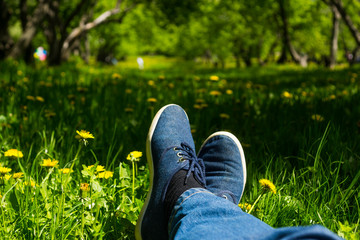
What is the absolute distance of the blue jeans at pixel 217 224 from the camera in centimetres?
73

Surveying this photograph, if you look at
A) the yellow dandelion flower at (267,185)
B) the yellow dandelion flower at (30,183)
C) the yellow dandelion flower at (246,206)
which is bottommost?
the yellow dandelion flower at (246,206)

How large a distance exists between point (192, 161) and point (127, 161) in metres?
0.43

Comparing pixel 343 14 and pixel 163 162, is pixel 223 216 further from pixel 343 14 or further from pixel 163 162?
pixel 343 14

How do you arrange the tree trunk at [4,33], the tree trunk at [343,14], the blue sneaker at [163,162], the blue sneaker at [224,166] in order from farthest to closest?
the tree trunk at [343,14] → the tree trunk at [4,33] → the blue sneaker at [224,166] → the blue sneaker at [163,162]

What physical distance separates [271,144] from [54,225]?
1304 mm

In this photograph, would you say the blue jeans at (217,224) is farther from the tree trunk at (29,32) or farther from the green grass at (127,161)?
the tree trunk at (29,32)

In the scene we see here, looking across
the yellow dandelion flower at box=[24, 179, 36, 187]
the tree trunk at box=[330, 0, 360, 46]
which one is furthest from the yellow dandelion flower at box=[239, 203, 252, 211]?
the tree trunk at box=[330, 0, 360, 46]

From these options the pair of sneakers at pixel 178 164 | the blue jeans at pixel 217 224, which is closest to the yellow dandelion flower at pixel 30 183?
the pair of sneakers at pixel 178 164

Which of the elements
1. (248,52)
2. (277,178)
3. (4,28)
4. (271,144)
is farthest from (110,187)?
(248,52)

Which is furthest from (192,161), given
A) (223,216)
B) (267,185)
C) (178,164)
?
(223,216)

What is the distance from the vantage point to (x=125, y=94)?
10.2ft

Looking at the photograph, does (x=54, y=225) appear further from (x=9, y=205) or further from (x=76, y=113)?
(x=76, y=113)

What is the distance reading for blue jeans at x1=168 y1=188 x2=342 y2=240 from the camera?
Answer: 0.73 meters

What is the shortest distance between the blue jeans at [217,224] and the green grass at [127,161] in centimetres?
23
